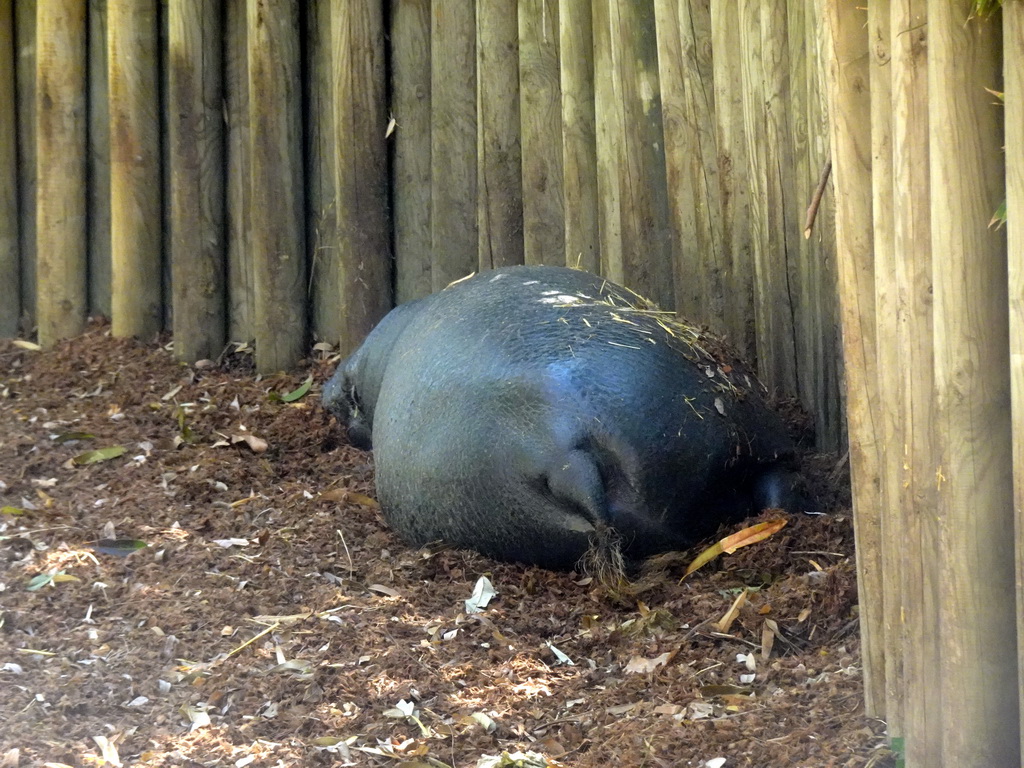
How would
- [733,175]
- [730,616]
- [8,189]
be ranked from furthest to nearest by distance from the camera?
[8,189] → [733,175] → [730,616]

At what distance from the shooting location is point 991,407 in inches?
87.1

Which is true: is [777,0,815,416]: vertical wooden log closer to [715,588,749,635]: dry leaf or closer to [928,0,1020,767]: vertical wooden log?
[715,588,749,635]: dry leaf

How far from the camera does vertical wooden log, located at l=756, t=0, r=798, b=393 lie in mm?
4551

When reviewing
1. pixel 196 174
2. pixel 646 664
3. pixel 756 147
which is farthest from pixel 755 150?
pixel 196 174

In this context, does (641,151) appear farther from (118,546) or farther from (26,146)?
(26,146)

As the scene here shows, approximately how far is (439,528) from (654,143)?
6.10 ft

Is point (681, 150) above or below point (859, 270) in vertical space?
above

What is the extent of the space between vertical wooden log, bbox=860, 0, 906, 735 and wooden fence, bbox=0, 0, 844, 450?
1877 mm

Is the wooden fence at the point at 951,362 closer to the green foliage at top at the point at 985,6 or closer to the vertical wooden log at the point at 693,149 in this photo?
the green foliage at top at the point at 985,6

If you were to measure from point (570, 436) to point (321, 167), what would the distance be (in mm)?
3128

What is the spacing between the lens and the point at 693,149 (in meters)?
4.95

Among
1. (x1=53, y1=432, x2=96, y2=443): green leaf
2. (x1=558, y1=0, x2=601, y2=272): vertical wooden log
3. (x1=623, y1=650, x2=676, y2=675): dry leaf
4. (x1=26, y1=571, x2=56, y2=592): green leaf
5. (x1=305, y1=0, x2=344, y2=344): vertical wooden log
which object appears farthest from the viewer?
(x1=305, y1=0, x2=344, y2=344): vertical wooden log

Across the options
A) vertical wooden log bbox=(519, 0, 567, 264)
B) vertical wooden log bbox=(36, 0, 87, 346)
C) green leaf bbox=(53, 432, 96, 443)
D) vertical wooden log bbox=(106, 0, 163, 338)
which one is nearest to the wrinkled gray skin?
vertical wooden log bbox=(519, 0, 567, 264)

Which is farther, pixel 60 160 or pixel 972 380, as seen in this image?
pixel 60 160
